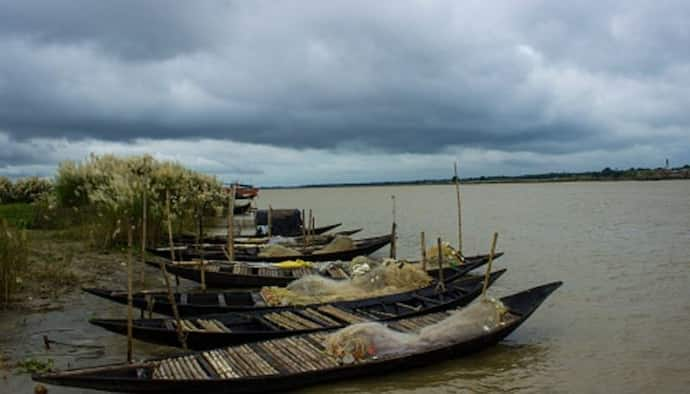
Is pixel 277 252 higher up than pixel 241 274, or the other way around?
pixel 277 252

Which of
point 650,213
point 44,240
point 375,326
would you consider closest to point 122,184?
point 44,240

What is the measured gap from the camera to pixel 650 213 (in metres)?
33.5

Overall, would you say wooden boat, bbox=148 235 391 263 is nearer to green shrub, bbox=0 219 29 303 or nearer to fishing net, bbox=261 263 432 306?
Answer: fishing net, bbox=261 263 432 306

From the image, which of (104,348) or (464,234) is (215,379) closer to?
(104,348)

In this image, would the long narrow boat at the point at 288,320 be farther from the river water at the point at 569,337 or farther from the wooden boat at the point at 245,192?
the wooden boat at the point at 245,192

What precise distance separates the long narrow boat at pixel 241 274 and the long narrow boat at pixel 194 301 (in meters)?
1.84

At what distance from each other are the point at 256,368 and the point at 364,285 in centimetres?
432

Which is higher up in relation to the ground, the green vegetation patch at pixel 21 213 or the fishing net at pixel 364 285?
the green vegetation patch at pixel 21 213

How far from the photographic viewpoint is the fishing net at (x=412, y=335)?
6.79 metres

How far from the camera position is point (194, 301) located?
9.55 meters

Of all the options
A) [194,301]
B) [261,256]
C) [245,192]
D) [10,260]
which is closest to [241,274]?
[194,301]

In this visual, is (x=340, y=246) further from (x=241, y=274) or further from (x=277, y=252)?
(x=241, y=274)

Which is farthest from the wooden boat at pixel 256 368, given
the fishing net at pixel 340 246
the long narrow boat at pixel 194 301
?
the fishing net at pixel 340 246

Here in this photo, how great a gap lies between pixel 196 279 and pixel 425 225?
21294mm
